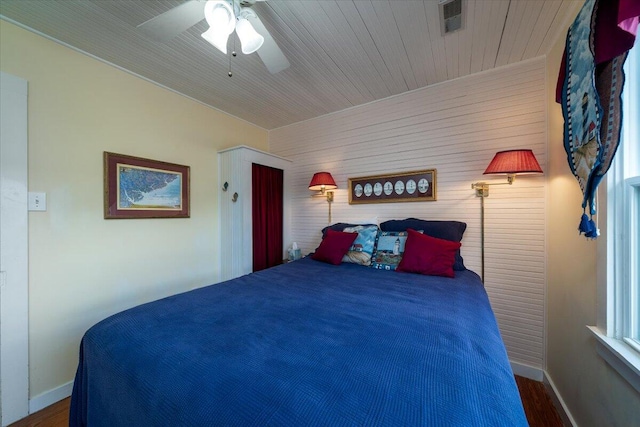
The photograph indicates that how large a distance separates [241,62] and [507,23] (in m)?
2.05

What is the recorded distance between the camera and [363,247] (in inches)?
89.5

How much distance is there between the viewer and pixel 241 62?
6.61 feet

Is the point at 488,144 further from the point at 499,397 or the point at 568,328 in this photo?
the point at 499,397

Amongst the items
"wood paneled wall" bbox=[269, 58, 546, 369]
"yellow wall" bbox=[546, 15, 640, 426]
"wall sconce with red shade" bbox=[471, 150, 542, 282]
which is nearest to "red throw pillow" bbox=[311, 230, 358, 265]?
"wood paneled wall" bbox=[269, 58, 546, 369]

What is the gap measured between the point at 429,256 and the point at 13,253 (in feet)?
9.74

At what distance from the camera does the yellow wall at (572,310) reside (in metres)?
1.05

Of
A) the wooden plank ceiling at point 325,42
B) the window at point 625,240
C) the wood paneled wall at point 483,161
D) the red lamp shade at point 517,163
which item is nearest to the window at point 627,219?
the window at point 625,240

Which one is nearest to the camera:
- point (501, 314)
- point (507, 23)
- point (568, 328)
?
point (568, 328)

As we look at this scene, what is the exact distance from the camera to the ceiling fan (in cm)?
119

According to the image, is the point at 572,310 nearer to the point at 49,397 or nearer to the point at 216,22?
the point at 216,22

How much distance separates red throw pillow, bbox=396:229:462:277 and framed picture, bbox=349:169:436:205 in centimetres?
65

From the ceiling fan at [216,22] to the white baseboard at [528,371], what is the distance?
10.4ft

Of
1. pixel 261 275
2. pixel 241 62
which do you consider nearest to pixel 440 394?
pixel 261 275

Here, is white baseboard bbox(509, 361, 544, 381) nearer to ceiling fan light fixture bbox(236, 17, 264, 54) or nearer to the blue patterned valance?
the blue patterned valance
